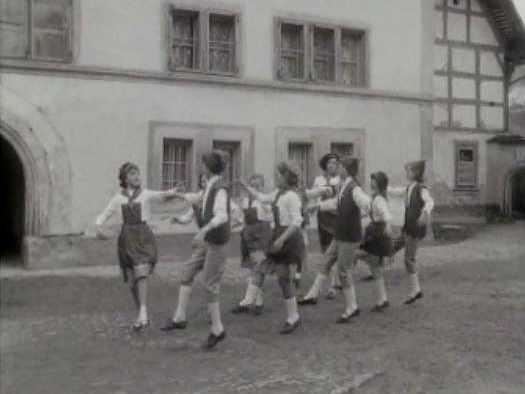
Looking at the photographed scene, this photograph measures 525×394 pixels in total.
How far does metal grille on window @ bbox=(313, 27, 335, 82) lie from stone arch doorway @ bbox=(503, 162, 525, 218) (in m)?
9.87

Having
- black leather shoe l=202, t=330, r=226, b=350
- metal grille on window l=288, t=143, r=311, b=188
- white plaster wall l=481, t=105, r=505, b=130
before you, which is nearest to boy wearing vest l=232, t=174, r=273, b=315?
black leather shoe l=202, t=330, r=226, b=350

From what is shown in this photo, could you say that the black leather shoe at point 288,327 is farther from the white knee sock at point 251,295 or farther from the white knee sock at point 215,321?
the white knee sock at point 251,295

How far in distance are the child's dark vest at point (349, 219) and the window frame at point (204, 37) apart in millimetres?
6676

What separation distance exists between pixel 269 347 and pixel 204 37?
27.9 ft

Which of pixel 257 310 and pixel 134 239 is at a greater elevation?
pixel 134 239

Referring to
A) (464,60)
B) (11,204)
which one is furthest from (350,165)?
(464,60)

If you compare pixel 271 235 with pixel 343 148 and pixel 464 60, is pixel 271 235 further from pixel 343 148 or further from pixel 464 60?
pixel 464 60

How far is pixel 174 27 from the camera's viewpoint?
13711mm

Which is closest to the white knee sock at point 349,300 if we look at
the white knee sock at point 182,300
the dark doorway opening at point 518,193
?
the white knee sock at point 182,300

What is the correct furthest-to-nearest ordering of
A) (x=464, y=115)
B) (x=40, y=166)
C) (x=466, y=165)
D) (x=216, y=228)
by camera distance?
(x=466, y=165) < (x=464, y=115) < (x=40, y=166) < (x=216, y=228)

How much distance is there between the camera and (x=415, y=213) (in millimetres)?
8805

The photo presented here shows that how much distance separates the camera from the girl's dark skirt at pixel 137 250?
24.2ft

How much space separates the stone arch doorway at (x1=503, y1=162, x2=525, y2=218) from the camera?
2275cm

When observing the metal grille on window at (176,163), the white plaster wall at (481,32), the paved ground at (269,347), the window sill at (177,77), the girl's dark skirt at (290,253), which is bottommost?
the paved ground at (269,347)
